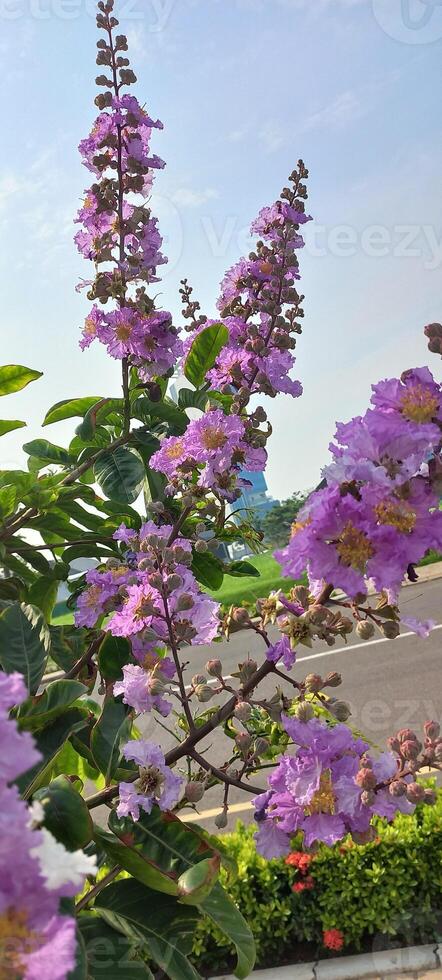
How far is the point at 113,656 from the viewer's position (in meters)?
1.26

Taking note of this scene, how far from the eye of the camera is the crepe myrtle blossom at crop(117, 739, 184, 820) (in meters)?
1.01

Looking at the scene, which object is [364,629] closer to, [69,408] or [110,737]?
[110,737]

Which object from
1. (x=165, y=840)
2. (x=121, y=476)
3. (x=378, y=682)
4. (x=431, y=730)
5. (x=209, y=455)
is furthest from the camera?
(x=378, y=682)

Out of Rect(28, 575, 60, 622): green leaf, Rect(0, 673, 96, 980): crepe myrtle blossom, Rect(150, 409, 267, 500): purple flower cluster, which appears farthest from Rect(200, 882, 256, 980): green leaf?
Rect(28, 575, 60, 622): green leaf

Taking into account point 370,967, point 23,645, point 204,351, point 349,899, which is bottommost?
point 370,967

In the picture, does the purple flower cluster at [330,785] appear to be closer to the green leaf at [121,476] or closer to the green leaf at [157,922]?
the green leaf at [157,922]

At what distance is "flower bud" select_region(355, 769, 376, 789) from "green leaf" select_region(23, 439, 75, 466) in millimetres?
1152

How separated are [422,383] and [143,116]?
1.30 metres

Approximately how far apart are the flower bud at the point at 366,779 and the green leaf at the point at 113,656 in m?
0.45

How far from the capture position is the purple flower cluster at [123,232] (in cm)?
173

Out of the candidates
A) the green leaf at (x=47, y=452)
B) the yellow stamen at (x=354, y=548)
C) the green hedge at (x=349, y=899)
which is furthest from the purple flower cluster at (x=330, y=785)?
the green hedge at (x=349, y=899)

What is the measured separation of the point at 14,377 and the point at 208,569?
25.0 inches

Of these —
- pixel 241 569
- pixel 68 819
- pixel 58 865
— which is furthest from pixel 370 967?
pixel 58 865

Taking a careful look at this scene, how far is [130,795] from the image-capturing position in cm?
100
